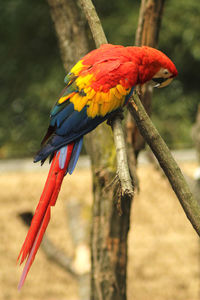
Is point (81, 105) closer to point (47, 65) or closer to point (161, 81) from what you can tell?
point (161, 81)

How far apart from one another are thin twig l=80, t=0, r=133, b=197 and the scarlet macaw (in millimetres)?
55

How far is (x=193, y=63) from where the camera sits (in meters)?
4.11

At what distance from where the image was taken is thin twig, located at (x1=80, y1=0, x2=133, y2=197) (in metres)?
0.83

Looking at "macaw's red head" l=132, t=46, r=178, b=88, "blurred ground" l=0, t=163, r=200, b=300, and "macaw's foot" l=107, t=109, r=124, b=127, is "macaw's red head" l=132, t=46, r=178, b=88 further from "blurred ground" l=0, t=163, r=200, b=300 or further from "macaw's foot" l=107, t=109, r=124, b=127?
"blurred ground" l=0, t=163, r=200, b=300

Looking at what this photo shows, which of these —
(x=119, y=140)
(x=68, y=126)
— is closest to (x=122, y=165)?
(x=119, y=140)

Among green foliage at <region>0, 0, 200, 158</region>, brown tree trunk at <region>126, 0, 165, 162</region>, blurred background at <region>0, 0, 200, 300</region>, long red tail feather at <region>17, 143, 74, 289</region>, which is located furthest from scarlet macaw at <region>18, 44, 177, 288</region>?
green foliage at <region>0, 0, 200, 158</region>

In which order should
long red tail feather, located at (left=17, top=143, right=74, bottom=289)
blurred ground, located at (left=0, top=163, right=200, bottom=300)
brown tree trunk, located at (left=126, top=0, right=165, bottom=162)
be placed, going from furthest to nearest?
blurred ground, located at (left=0, top=163, right=200, bottom=300), brown tree trunk, located at (left=126, top=0, right=165, bottom=162), long red tail feather, located at (left=17, top=143, right=74, bottom=289)

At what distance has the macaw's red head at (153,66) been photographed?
1034mm

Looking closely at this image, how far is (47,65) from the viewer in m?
4.20

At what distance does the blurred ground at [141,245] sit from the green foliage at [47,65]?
0.84m

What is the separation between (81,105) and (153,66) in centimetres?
19

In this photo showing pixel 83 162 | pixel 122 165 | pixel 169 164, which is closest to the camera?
pixel 122 165

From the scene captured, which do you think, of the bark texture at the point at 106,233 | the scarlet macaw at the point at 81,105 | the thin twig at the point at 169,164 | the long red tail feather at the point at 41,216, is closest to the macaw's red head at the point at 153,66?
the scarlet macaw at the point at 81,105

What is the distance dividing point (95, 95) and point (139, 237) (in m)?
2.22
